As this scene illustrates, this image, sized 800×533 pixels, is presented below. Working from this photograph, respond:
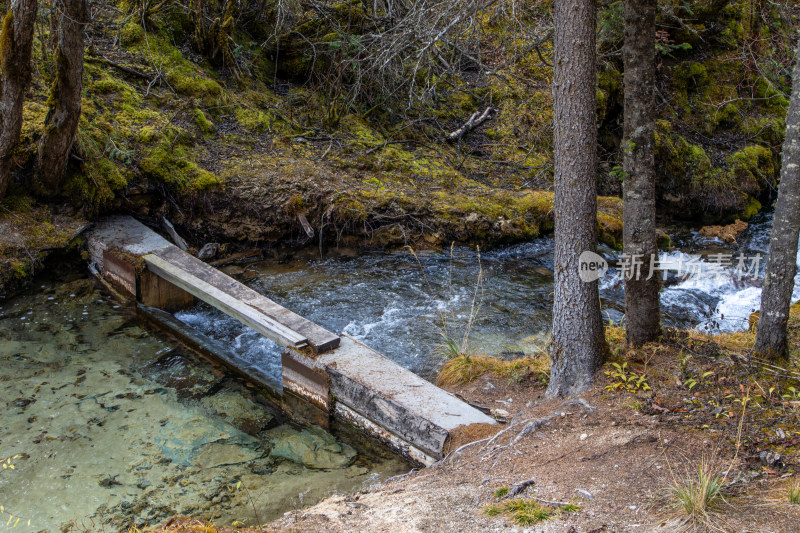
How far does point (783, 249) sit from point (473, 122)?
8043mm

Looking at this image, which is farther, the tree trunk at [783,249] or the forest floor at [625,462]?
the tree trunk at [783,249]

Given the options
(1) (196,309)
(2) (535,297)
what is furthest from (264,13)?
(2) (535,297)

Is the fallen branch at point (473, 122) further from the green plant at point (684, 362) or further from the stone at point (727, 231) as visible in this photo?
the green plant at point (684, 362)

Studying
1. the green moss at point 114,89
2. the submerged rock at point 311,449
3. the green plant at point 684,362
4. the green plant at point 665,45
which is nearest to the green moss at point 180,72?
the green moss at point 114,89

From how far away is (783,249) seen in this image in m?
3.85

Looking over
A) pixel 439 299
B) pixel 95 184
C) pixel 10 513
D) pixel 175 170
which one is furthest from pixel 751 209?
pixel 10 513

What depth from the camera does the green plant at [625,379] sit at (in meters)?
3.98

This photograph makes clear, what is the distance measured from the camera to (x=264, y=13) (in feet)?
36.7

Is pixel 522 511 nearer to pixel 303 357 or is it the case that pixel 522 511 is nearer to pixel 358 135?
pixel 303 357

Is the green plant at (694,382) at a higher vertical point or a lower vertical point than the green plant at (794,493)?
lower

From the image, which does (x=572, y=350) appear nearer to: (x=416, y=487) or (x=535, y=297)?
(x=416, y=487)

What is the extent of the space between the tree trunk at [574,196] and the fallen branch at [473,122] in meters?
7.04

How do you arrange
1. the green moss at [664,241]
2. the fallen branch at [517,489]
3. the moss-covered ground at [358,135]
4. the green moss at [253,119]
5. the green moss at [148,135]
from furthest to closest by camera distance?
the green moss at [253,119] < the green moss at [664,241] < the green moss at [148,135] < the moss-covered ground at [358,135] < the fallen branch at [517,489]

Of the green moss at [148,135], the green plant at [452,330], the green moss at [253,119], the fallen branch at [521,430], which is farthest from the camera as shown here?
the green moss at [253,119]
